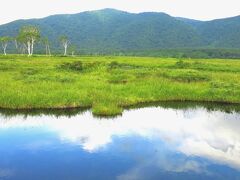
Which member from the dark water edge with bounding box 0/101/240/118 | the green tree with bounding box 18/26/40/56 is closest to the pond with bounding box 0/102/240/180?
the dark water edge with bounding box 0/101/240/118

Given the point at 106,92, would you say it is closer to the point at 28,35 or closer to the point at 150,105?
the point at 150,105

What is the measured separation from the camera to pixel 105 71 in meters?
55.1

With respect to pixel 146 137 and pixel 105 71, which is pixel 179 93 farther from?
pixel 105 71

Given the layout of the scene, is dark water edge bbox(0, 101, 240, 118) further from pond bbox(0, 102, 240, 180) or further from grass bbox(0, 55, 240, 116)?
grass bbox(0, 55, 240, 116)

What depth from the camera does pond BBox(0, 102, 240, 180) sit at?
755 inches

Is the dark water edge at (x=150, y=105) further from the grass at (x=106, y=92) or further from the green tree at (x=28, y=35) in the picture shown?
the green tree at (x=28, y=35)

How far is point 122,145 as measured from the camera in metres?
23.7

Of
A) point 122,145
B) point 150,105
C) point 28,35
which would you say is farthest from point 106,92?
point 28,35

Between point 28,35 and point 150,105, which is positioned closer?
point 150,105

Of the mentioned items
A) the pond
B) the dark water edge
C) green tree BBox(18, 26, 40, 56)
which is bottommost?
the pond

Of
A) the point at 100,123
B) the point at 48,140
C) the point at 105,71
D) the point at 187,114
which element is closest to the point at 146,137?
the point at 100,123

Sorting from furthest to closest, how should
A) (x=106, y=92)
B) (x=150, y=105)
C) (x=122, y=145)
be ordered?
(x=106, y=92)
(x=150, y=105)
(x=122, y=145)

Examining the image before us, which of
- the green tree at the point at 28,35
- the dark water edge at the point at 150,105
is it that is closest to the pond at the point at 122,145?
the dark water edge at the point at 150,105

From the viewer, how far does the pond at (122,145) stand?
19188 mm
